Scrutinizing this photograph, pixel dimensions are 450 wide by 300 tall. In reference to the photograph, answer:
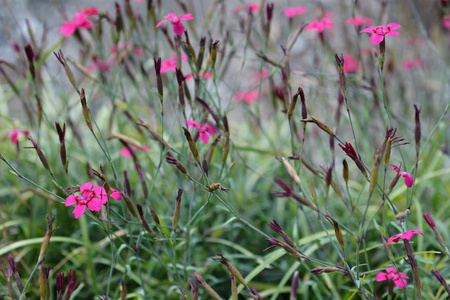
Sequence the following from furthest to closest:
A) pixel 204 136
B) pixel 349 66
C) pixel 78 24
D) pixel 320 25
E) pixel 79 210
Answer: pixel 349 66 < pixel 78 24 < pixel 320 25 < pixel 204 136 < pixel 79 210

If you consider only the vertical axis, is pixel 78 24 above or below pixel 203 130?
above

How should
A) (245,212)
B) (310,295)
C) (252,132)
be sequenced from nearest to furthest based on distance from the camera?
(310,295), (245,212), (252,132)

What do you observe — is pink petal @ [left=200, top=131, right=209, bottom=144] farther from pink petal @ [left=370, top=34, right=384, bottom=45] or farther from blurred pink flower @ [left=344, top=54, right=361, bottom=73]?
blurred pink flower @ [left=344, top=54, right=361, bottom=73]

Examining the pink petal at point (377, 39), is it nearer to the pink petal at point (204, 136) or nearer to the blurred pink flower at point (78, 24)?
the pink petal at point (204, 136)

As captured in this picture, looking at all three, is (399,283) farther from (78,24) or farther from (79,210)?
(78,24)

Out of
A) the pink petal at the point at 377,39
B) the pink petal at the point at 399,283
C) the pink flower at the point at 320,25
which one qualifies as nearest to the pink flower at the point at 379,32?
the pink petal at the point at 377,39

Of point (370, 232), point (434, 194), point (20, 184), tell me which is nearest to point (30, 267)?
point (20, 184)

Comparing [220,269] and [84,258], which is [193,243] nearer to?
[220,269]

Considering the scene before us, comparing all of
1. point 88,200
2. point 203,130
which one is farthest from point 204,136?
point 88,200

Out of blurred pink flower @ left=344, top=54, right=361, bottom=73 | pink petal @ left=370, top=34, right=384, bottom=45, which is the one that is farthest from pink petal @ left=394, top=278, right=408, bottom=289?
blurred pink flower @ left=344, top=54, right=361, bottom=73

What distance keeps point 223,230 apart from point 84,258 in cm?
47

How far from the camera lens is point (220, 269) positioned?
1503mm

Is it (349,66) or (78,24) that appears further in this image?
(349,66)

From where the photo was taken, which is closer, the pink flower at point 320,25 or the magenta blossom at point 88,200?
the magenta blossom at point 88,200
